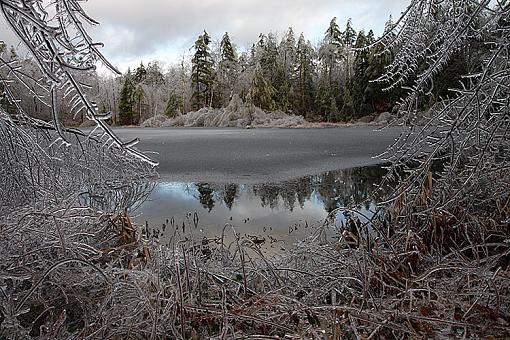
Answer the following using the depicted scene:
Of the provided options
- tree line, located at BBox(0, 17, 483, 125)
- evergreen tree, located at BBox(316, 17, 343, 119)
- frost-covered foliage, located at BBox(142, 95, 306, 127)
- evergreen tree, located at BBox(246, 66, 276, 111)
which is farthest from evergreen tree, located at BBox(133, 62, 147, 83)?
evergreen tree, located at BBox(316, 17, 343, 119)

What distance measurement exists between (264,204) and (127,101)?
3470cm

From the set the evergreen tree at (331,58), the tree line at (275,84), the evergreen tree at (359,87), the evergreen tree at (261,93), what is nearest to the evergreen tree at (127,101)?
the tree line at (275,84)

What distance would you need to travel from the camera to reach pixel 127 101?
127ft

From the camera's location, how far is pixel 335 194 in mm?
7027

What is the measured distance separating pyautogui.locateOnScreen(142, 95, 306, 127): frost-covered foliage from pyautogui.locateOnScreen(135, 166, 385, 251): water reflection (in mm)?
22059

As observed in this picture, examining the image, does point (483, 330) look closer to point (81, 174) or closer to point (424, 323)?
point (424, 323)

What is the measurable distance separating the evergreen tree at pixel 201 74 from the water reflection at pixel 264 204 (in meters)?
31.3

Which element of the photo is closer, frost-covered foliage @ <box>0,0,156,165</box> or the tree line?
frost-covered foliage @ <box>0,0,156,165</box>

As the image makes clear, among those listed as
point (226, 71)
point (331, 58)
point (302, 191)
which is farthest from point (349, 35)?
point (302, 191)

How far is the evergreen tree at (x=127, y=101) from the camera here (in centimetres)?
3812

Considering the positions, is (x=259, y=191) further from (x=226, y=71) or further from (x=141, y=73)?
(x=141, y=73)

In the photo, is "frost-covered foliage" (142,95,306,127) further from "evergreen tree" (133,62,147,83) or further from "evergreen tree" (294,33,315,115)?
"evergreen tree" (133,62,147,83)

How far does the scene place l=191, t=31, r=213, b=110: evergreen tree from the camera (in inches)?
1496

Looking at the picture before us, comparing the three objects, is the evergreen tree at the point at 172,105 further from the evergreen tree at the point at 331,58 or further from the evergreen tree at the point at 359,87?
the evergreen tree at the point at 359,87
